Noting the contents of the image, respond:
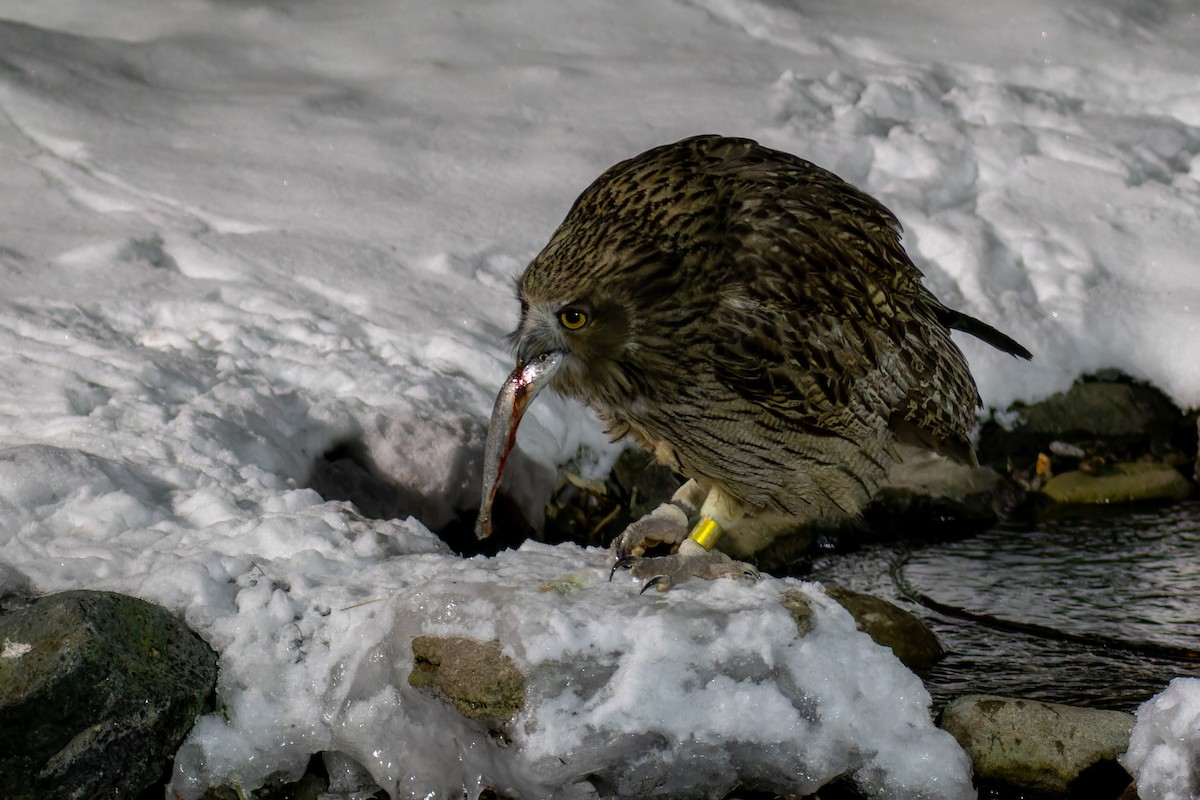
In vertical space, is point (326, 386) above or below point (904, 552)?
above

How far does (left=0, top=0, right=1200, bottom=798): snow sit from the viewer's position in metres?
3.36

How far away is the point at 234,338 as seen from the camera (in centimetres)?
504

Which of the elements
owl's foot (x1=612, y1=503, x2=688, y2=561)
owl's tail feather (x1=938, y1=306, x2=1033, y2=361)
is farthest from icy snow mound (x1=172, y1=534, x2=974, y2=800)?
owl's tail feather (x1=938, y1=306, x2=1033, y2=361)

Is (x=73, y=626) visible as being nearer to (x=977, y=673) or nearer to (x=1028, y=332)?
(x=977, y=673)

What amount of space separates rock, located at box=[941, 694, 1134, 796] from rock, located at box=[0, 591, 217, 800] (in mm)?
2084

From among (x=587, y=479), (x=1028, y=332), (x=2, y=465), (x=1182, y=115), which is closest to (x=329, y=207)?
(x=587, y=479)

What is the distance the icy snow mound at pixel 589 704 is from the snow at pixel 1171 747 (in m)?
0.44

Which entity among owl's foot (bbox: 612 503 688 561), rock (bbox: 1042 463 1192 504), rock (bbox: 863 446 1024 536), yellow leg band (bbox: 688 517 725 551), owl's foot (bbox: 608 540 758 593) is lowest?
rock (bbox: 863 446 1024 536)

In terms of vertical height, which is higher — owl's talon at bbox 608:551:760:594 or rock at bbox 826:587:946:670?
owl's talon at bbox 608:551:760:594

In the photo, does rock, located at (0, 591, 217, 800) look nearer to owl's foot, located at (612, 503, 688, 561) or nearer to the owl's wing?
owl's foot, located at (612, 503, 688, 561)

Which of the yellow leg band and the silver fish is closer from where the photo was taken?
the silver fish

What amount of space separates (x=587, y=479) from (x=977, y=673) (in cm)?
162

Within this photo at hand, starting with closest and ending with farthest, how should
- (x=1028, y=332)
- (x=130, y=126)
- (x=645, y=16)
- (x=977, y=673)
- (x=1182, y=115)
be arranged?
(x=977, y=673) < (x=1028, y=332) < (x=130, y=126) < (x=1182, y=115) < (x=645, y=16)

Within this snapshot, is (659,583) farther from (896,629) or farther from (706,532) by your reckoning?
(896,629)
